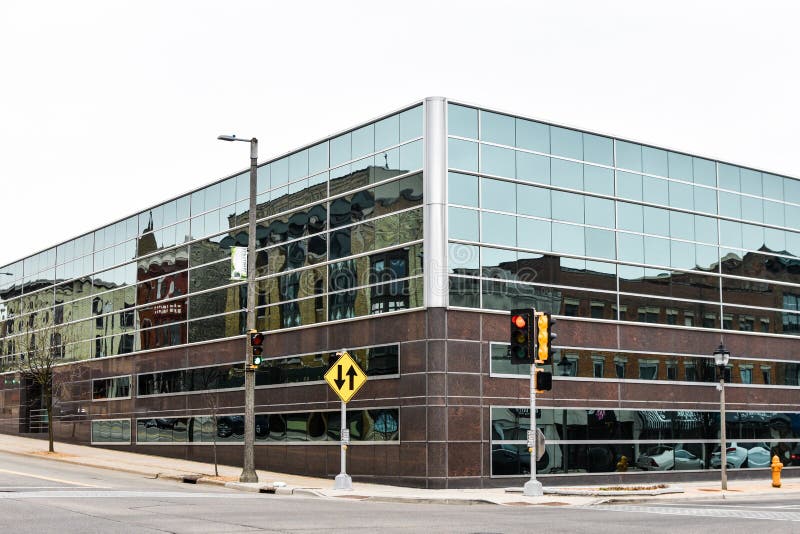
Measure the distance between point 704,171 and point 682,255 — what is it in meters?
3.79

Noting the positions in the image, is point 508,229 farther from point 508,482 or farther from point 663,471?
point 663,471

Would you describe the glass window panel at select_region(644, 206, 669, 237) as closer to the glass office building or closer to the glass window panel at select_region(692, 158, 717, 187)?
the glass office building

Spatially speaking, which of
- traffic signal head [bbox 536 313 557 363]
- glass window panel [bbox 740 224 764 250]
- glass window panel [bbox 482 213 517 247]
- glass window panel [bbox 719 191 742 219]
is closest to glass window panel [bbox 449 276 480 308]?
glass window panel [bbox 482 213 517 247]

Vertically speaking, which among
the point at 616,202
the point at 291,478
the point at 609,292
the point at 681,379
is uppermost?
the point at 616,202

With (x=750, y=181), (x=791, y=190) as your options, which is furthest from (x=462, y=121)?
(x=791, y=190)

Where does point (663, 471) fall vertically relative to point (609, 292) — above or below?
below

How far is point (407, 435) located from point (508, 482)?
3642mm

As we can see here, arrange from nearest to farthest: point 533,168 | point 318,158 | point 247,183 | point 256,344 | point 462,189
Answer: point 256,344 → point 462,189 → point 533,168 → point 318,158 → point 247,183

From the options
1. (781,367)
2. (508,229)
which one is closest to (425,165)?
(508,229)

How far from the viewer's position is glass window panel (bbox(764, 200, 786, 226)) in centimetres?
4338

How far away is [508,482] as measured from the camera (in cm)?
3369

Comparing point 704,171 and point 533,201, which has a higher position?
point 704,171

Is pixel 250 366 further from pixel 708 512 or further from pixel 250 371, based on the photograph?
pixel 708 512

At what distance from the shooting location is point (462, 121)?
1357 inches
